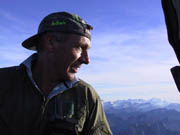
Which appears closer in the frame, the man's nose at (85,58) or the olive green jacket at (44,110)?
the olive green jacket at (44,110)

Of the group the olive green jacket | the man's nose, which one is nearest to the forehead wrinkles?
the man's nose

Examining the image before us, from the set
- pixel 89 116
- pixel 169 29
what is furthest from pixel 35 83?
pixel 169 29

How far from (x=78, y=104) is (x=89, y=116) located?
38 centimetres

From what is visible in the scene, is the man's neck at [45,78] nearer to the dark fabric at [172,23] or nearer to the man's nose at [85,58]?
the man's nose at [85,58]

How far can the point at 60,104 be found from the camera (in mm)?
4754

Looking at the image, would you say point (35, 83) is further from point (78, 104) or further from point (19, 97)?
point (78, 104)

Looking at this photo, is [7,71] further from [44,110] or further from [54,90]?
[44,110]

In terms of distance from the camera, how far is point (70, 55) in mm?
4781

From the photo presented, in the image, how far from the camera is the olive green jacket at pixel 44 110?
14.8 feet

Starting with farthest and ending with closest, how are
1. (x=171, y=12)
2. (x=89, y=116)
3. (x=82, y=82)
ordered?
1. (x=82, y=82)
2. (x=89, y=116)
3. (x=171, y=12)

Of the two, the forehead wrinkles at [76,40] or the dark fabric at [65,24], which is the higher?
the dark fabric at [65,24]

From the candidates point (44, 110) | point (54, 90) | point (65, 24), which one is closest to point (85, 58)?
point (65, 24)

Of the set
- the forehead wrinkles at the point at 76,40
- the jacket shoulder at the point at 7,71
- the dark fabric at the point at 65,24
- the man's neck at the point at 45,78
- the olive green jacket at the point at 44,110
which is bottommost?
the olive green jacket at the point at 44,110

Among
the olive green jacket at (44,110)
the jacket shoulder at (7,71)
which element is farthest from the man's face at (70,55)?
the jacket shoulder at (7,71)
